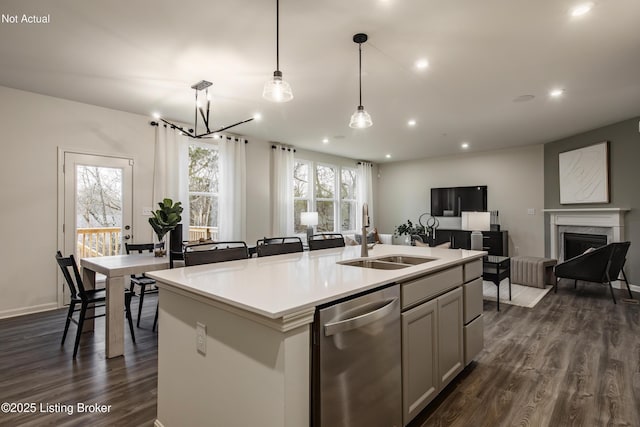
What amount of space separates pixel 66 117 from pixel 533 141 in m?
7.71

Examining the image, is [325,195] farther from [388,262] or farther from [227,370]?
[227,370]

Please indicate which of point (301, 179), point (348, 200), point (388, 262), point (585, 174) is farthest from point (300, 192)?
point (585, 174)

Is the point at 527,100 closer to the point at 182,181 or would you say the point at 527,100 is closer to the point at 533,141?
the point at 533,141

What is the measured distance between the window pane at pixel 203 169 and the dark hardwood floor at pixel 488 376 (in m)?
2.50

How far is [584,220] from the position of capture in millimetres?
5617

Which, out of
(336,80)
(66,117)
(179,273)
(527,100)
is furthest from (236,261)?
(527,100)

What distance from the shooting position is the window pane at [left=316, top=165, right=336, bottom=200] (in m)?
7.61

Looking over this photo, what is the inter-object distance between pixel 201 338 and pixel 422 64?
2948mm

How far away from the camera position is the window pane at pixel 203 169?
17.5 feet

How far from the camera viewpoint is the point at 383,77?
11.0 feet

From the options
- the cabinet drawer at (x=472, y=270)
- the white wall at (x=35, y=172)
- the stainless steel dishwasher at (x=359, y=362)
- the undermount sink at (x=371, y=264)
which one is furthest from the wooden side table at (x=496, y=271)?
the white wall at (x=35, y=172)

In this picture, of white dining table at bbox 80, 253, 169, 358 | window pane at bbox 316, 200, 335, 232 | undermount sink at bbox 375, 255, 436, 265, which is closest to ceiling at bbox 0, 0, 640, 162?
undermount sink at bbox 375, 255, 436, 265

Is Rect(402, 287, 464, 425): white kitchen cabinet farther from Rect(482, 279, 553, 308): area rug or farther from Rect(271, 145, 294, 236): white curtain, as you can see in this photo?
Rect(271, 145, 294, 236): white curtain

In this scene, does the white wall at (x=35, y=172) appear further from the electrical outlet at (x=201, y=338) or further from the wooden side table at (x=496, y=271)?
the wooden side table at (x=496, y=271)
